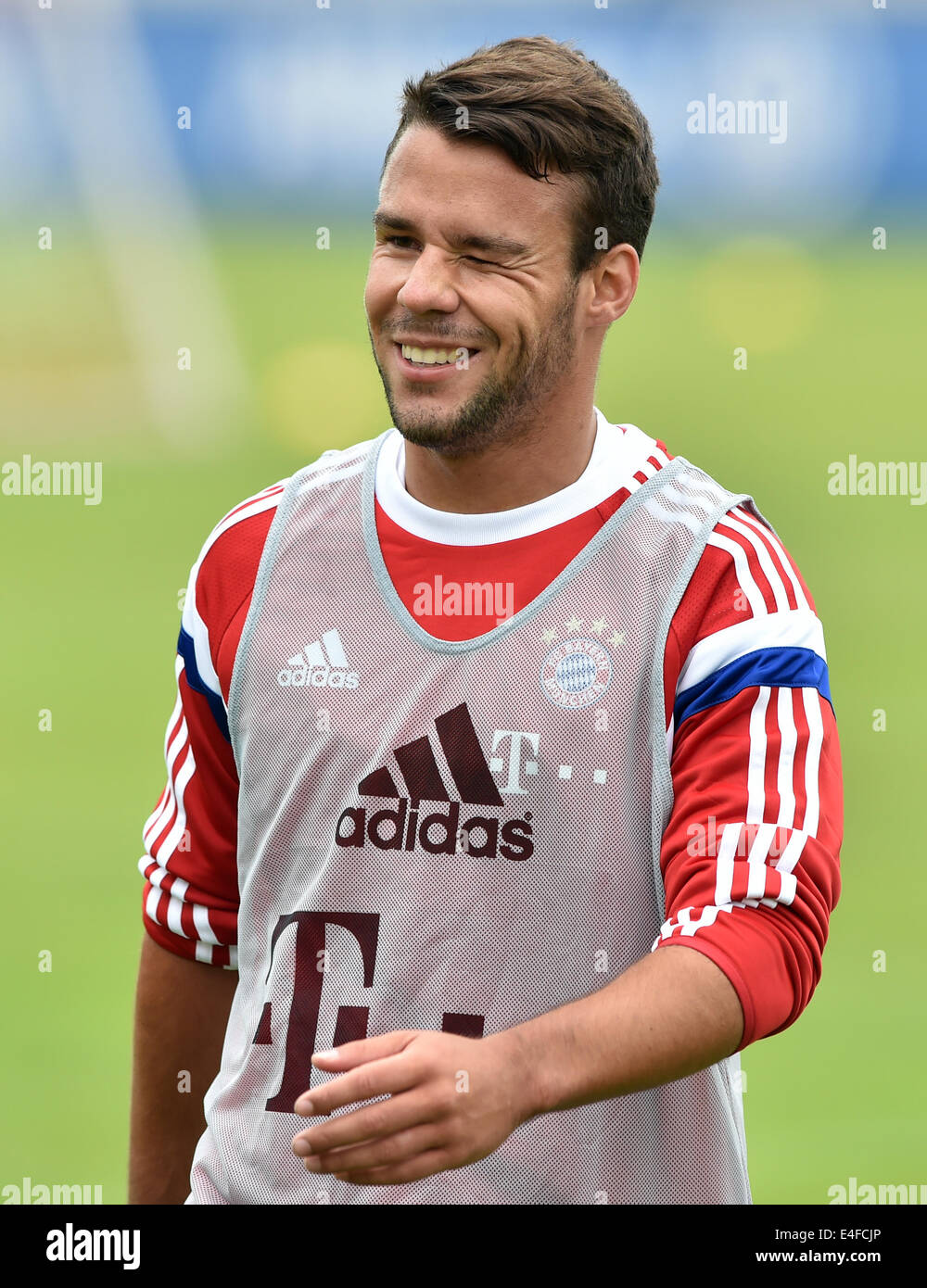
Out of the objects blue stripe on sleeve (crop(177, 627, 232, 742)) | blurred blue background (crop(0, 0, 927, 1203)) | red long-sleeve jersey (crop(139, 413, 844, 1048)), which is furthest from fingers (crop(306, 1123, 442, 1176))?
blurred blue background (crop(0, 0, 927, 1203))

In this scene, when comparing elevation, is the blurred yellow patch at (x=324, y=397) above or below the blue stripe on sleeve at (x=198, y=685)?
above

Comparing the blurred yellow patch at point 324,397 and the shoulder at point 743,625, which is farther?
the blurred yellow patch at point 324,397

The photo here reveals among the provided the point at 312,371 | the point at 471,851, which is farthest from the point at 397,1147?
the point at 312,371

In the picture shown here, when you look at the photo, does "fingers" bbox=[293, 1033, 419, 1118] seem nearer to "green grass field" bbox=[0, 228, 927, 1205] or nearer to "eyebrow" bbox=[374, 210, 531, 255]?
"eyebrow" bbox=[374, 210, 531, 255]

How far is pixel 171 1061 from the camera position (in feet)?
7.78

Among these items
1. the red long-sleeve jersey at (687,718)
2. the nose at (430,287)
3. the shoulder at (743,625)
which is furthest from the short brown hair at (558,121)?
the shoulder at (743,625)

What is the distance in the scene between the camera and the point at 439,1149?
152 centimetres

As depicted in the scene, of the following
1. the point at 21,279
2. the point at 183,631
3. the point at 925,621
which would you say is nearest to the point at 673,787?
the point at 183,631

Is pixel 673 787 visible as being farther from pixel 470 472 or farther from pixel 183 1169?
pixel 183 1169

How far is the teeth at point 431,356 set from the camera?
6.75ft

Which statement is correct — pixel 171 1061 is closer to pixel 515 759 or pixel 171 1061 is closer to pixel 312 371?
pixel 515 759

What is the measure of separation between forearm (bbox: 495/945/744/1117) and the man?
0.11 m

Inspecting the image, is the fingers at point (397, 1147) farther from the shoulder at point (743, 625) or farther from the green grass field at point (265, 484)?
the green grass field at point (265, 484)

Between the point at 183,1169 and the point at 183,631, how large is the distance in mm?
789
